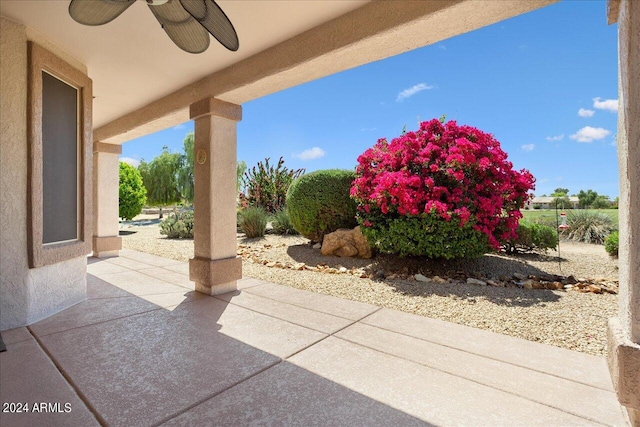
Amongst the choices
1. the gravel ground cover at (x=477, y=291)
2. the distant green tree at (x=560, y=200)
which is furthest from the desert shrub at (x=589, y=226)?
the gravel ground cover at (x=477, y=291)

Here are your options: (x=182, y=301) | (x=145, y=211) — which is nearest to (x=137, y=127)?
(x=182, y=301)

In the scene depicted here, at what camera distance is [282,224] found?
339 inches

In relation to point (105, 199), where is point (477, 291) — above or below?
below

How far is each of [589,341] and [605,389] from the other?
2.46 feet

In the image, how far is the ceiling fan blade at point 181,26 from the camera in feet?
6.02

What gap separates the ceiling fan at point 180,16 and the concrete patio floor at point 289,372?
6.71 ft

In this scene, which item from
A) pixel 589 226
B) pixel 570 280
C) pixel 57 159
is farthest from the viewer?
pixel 589 226

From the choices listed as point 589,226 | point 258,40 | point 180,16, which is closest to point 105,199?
point 258,40

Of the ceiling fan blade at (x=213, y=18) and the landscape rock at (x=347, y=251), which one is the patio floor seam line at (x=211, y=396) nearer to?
the ceiling fan blade at (x=213, y=18)

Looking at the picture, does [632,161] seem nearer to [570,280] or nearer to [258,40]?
[258,40]

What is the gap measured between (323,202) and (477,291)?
3.23 m

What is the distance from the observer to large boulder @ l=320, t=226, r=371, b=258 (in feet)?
18.3

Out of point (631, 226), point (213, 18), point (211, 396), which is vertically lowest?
point (211, 396)

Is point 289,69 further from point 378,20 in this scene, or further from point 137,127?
point 137,127
